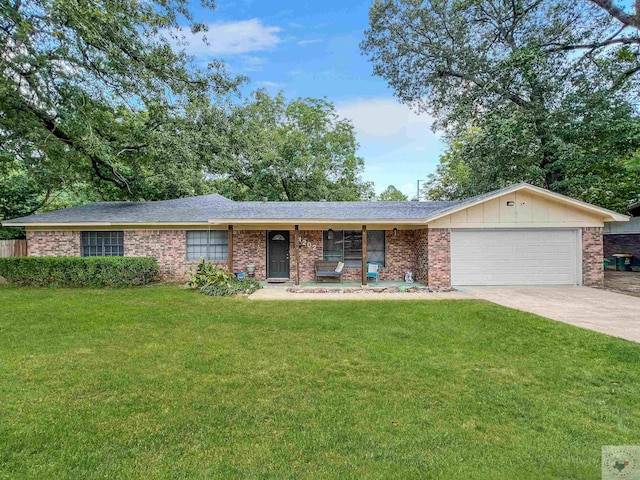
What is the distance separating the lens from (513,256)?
10867mm

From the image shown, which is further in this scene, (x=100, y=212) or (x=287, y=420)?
(x=100, y=212)

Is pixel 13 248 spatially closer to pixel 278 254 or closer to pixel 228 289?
pixel 228 289

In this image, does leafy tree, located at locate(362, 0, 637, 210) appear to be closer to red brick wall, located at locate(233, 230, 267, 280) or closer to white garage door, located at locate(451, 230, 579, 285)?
white garage door, located at locate(451, 230, 579, 285)

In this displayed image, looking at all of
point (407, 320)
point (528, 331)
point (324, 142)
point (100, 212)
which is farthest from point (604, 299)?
point (324, 142)

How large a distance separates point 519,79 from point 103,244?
19119 mm

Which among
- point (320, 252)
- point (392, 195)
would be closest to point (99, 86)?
point (320, 252)

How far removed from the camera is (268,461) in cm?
240

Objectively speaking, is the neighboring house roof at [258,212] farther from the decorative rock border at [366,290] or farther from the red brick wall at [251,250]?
the decorative rock border at [366,290]

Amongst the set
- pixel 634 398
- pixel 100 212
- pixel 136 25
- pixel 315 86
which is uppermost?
pixel 315 86

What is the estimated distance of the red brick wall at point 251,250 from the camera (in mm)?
12312

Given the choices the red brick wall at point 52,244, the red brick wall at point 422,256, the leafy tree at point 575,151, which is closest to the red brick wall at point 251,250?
the red brick wall at point 422,256

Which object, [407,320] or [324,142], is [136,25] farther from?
[324,142]

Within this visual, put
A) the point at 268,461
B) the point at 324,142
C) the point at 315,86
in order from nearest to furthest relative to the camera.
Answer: the point at 268,461
the point at 315,86
the point at 324,142

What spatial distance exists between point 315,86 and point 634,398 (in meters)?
23.7
